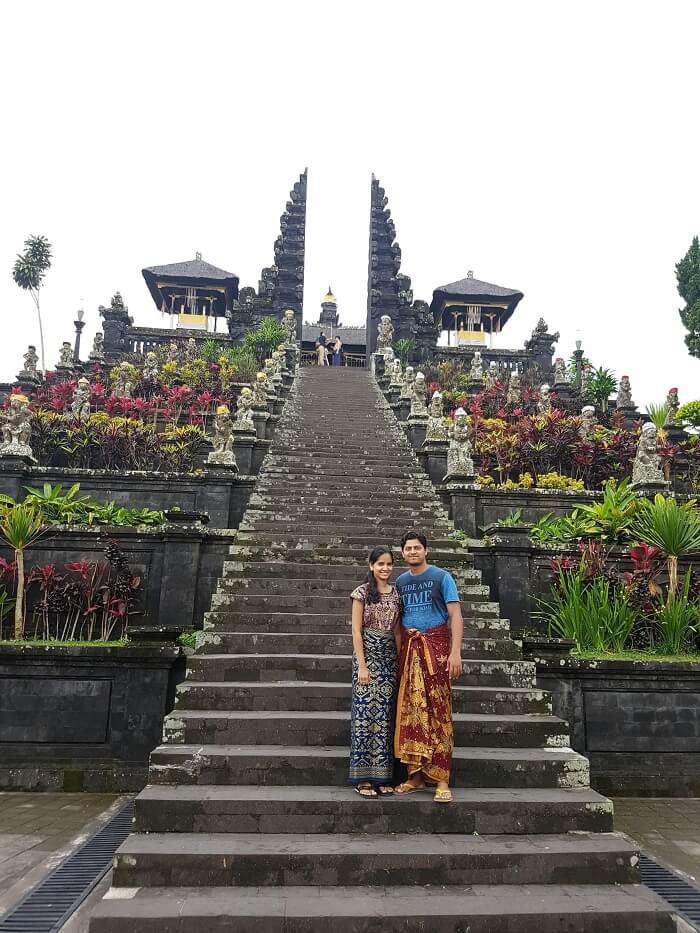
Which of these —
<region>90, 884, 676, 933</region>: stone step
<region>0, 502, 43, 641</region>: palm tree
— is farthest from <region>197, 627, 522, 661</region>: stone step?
<region>90, 884, 676, 933</region>: stone step

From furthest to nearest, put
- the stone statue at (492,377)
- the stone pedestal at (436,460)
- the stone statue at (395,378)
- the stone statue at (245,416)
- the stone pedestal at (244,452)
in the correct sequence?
the stone statue at (492,377), the stone statue at (395,378), the stone statue at (245,416), the stone pedestal at (244,452), the stone pedestal at (436,460)

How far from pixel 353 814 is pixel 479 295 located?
29.7 meters

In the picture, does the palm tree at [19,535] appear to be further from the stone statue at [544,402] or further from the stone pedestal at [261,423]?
the stone statue at [544,402]

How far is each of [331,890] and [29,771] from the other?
3670 mm

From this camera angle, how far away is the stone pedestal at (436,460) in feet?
34.0

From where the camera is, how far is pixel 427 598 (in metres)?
4.00

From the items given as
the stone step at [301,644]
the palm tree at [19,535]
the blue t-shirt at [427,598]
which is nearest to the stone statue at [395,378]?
the palm tree at [19,535]

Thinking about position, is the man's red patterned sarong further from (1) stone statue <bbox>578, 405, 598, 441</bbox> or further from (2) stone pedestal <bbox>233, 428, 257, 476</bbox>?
(1) stone statue <bbox>578, 405, 598, 441</bbox>

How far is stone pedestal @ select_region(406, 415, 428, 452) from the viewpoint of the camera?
12.0 meters

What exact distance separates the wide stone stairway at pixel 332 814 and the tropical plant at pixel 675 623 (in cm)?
195

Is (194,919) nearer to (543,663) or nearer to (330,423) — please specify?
(543,663)

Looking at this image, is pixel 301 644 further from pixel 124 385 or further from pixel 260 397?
pixel 124 385

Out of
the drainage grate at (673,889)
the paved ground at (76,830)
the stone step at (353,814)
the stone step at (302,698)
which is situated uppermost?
the stone step at (302,698)

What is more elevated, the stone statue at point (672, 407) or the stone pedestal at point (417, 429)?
the stone statue at point (672, 407)
